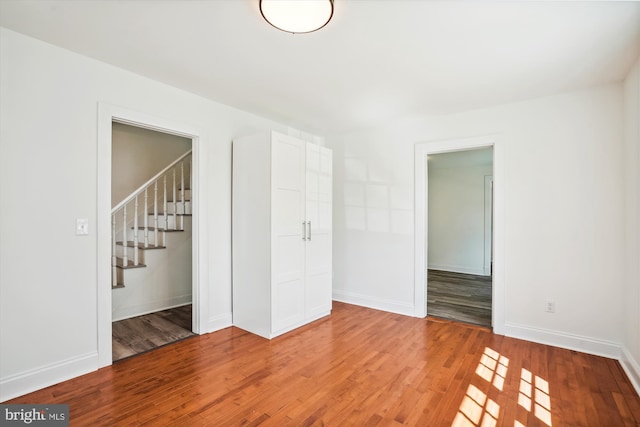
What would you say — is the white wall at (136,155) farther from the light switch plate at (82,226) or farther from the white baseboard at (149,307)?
the light switch plate at (82,226)

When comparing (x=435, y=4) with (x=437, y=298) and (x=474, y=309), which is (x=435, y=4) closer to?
(x=474, y=309)

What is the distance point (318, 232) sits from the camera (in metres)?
3.70

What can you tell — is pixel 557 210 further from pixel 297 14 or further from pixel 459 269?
pixel 459 269

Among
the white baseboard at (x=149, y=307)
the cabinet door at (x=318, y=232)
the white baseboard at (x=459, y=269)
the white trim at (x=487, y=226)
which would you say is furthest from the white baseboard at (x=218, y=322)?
the white trim at (x=487, y=226)

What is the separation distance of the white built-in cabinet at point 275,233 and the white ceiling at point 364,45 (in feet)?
2.08

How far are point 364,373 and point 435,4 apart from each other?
2.56 m

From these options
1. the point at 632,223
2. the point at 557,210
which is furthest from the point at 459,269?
the point at 632,223

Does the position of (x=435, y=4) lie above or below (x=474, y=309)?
above

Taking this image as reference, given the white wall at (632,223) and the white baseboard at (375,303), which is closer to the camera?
the white wall at (632,223)

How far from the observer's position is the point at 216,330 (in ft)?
10.8

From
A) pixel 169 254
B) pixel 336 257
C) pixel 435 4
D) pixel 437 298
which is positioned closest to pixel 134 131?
pixel 169 254

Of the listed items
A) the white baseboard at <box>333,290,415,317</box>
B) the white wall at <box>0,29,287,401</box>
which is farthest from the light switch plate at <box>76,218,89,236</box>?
the white baseboard at <box>333,290,415,317</box>

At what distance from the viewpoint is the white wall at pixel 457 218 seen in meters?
6.61

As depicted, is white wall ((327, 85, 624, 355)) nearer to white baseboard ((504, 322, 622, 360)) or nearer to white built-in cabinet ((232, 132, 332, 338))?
white baseboard ((504, 322, 622, 360))
